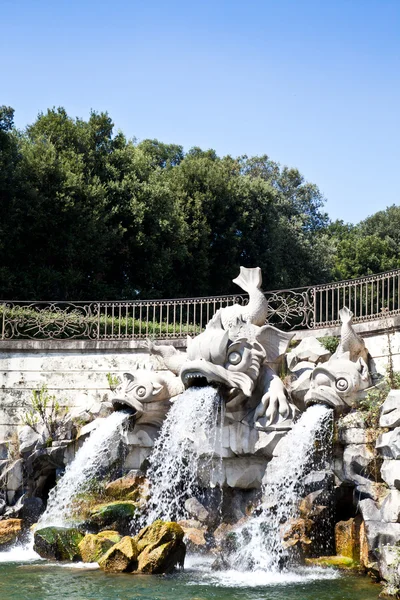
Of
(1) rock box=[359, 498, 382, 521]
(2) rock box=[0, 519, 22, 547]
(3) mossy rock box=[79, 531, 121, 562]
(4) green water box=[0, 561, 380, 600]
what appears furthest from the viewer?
(2) rock box=[0, 519, 22, 547]

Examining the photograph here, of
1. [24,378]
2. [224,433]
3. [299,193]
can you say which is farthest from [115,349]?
[299,193]

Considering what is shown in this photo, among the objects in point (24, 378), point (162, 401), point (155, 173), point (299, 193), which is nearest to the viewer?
point (162, 401)

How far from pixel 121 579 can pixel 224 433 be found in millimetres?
3513

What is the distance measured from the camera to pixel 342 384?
12.9 metres

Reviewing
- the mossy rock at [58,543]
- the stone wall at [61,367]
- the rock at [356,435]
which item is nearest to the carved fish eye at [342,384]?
the rock at [356,435]

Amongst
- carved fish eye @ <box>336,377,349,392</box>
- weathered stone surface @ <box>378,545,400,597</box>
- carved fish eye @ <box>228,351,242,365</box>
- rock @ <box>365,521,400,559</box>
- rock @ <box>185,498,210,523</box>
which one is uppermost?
carved fish eye @ <box>228,351,242,365</box>

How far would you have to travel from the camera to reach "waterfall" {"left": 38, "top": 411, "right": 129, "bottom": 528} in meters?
14.0

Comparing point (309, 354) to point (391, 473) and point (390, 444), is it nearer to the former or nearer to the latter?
point (390, 444)

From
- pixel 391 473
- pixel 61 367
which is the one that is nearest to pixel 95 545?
pixel 391 473

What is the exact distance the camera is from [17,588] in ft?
33.0

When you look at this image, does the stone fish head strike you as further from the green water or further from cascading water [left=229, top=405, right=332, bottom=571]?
the green water

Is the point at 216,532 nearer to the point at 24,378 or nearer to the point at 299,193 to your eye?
the point at 24,378

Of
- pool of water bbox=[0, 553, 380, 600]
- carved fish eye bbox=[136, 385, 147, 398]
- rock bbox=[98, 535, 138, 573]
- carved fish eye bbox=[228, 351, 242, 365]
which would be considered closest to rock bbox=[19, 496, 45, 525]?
carved fish eye bbox=[136, 385, 147, 398]

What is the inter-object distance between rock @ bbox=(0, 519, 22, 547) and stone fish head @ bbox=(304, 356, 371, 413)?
520 cm
